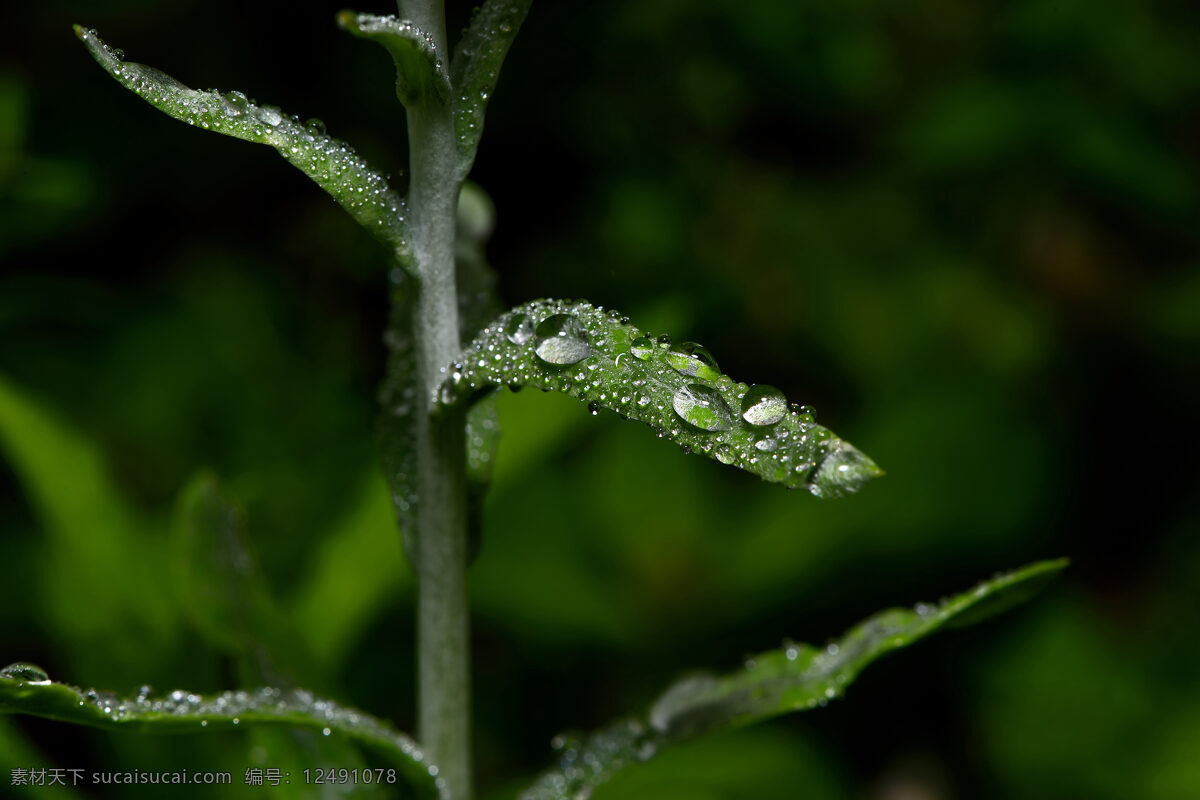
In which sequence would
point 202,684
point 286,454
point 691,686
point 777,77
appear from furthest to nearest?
point 777,77
point 286,454
point 202,684
point 691,686

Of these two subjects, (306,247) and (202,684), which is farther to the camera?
(306,247)

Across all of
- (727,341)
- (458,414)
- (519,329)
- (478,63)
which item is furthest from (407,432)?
(727,341)

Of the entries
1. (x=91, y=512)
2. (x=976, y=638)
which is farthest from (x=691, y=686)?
(x=976, y=638)

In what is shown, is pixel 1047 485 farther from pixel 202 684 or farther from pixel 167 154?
pixel 167 154

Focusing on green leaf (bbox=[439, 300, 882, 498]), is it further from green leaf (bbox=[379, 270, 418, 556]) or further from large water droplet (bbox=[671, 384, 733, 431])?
green leaf (bbox=[379, 270, 418, 556])

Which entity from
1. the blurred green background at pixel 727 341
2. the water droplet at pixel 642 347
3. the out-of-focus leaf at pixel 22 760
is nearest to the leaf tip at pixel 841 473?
the water droplet at pixel 642 347

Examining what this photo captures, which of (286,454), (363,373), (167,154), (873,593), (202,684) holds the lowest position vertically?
(202,684)

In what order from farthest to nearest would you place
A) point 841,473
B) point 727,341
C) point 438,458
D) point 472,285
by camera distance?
1. point 727,341
2. point 472,285
3. point 438,458
4. point 841,473

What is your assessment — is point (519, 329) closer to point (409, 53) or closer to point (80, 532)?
point (409, 53)
